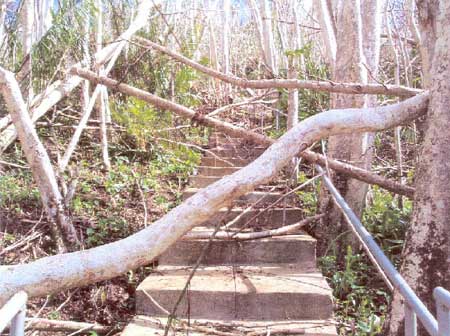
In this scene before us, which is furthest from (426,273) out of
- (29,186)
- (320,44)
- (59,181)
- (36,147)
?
(320,44)

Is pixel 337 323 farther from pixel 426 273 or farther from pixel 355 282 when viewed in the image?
pixel 426 273

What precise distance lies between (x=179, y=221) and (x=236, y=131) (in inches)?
77.7

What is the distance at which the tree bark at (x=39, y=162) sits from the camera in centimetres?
348

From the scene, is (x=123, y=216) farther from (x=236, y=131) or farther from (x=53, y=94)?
(x=53, y=94)

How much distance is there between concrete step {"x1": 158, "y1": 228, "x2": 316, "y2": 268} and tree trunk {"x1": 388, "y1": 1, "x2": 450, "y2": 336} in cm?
160

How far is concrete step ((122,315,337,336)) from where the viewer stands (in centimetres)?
293

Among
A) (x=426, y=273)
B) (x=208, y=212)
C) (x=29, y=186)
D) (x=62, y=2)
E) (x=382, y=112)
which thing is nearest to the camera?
(x=426, y=273)

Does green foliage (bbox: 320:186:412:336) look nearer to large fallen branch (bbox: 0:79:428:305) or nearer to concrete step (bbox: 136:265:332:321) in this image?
concrete step (bbox: 136:265:332:321)

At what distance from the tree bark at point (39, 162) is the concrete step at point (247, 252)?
0.82 metres

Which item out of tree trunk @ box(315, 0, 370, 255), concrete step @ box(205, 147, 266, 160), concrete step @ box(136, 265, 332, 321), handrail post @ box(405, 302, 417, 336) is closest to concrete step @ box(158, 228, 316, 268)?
tree trunk @ box(315, 0, 370, 255)

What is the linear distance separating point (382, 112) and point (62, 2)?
10.7 ft

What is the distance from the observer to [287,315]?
10.4 ft

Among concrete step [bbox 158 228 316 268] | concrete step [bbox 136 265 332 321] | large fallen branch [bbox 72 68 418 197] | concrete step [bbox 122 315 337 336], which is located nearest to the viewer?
concrete step [bbox 122 315 337 336]

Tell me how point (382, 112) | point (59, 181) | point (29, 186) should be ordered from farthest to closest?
point (29, 186)
point (59, 181)
point (382, 112)
